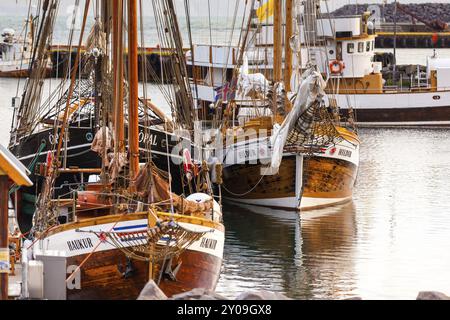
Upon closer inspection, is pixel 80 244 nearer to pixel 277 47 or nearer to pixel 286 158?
pixel 286 158

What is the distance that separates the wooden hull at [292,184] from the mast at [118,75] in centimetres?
1385

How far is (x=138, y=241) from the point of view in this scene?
1074 inches

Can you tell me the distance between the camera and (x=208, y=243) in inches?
1126

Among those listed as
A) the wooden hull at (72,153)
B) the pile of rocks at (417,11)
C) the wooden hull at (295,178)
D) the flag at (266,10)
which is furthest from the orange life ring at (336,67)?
the pile of rocks at (417,11)

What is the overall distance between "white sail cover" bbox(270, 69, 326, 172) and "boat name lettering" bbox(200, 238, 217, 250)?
13.3 meters

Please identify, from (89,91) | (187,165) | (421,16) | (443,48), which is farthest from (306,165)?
(421,16)

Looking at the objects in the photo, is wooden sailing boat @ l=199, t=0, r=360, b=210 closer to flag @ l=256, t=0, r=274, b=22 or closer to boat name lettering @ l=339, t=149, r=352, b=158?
boat name lettering @ l=339, t=149, r=352, b=158

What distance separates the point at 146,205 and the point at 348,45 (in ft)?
155

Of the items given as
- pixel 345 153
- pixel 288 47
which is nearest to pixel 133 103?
pixel 288 47

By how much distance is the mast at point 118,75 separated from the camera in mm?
30487

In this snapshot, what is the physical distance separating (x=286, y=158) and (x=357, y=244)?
19.8 ft

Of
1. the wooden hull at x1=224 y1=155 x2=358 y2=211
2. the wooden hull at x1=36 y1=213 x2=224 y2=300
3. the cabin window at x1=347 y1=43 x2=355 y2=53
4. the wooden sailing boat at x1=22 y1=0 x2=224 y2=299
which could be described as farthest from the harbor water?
the cabin window at x1=347 y1=43 x2=355 y2=53

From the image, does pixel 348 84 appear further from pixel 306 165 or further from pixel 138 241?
pixel 138 241

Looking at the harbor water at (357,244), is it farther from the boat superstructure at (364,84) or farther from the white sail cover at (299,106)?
the boat superstructure at (364,84)
